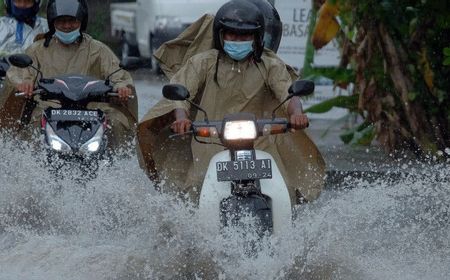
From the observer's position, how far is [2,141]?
10.2m

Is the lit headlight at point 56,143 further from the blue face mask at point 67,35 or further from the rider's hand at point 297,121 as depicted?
the rider's hand at point 297,121

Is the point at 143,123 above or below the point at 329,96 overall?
above

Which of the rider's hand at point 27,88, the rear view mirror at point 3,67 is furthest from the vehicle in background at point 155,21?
the rider's hand at point 27,88

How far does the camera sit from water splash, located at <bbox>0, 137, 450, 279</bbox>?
290 inches

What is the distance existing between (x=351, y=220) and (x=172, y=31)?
14375mm

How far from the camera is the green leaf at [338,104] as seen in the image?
535 inches

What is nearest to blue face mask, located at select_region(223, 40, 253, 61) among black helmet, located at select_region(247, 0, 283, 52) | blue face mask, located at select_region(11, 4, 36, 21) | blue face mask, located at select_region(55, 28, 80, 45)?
black helmet, located at select_region(247, 0, 283, 52)

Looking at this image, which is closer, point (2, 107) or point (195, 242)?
point (195, 242)

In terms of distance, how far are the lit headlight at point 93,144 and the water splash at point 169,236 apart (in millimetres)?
157

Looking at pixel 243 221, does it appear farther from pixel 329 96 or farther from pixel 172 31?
pixel 172 31

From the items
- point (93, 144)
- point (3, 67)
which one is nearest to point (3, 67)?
point (3, 67)

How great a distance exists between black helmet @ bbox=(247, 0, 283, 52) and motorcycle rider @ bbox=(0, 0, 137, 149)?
1.09 m

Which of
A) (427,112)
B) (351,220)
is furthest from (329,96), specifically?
(351,220)

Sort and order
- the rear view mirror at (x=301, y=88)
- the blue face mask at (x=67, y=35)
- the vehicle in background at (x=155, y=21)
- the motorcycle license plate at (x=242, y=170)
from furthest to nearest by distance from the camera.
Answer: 1. the vehicle in background at (x=155, y=21)
2. the blue face mask at (x=67, y=35)
3. the rear view mirror at (x=301, y=88)
4. the motorcycle license plate at (x=242, y=170)
